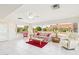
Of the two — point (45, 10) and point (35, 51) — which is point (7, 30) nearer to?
point (35, 51)

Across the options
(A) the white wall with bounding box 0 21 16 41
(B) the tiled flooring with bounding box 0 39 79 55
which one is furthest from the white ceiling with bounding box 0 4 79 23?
(A) the white wall with bounding box 0 21 16 41

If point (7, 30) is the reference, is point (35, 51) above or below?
below

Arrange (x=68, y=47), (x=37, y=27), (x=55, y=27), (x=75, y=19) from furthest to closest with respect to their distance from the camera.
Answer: (x=37, y=27) < (x=55, y=27) < (x=75, y=19) < (x=68, y=47)

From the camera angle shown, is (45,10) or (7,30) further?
(7,30)

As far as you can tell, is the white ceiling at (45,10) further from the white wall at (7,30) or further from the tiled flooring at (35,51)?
the white wall at (7,30)

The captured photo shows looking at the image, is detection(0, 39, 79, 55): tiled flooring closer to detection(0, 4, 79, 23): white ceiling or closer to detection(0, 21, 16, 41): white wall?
detection(0, 4, 79, 23): white ceiling

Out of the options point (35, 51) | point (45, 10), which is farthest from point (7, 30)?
point (45, 10)

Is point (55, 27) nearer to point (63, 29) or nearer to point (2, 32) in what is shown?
point (63, 29)

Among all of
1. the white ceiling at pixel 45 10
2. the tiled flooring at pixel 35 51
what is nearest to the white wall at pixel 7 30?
the white ceiling at pixel 45 10

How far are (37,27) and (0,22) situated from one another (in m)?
5.41

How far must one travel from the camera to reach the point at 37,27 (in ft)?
43.6

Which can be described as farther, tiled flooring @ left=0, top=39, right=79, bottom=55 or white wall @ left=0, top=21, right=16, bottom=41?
white wall @ left=0, top=21, right=16, bottom=41

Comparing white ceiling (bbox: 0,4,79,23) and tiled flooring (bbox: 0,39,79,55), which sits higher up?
white ceiling (bbox: 0,4,79,23)
